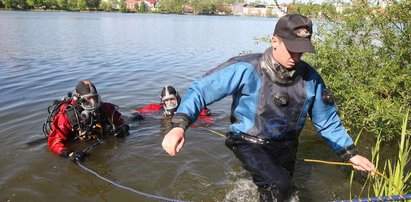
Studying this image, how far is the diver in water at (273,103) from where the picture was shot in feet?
10.3

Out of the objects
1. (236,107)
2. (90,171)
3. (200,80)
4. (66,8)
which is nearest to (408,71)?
(236,107)

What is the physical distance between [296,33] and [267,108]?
719 mm

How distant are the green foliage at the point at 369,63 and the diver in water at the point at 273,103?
1.91 m

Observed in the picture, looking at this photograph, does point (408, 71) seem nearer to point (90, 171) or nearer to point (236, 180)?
point (236, 180)

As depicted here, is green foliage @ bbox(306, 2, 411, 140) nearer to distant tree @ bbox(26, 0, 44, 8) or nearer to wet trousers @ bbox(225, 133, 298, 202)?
wet trousers @ bbox(225, 133, 298, 202)

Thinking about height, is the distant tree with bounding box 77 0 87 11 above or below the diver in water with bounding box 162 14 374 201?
below

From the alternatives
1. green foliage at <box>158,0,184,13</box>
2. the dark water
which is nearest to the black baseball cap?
the dark water

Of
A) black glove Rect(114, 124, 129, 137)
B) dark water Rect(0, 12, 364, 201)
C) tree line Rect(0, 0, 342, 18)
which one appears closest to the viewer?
dark water Rect(0, 12, 364, 201)

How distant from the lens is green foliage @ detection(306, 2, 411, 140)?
18.0 feet

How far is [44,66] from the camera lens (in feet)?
49.1

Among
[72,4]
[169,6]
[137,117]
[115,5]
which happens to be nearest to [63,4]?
[72,4]

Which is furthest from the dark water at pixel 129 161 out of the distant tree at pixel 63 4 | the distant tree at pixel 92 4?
the distant tree at pixel 92 4

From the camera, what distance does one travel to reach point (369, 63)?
6312 millimetres

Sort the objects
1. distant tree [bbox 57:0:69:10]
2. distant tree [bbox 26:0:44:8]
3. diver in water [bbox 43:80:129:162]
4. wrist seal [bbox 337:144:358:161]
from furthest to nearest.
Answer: distant tree [bbox 57:0:69:10] → distant tree [bbox 26:0:44:8] → diver in water [bbox 43:80:129:162] → wrist seal [bbox 337:144:358:161]
